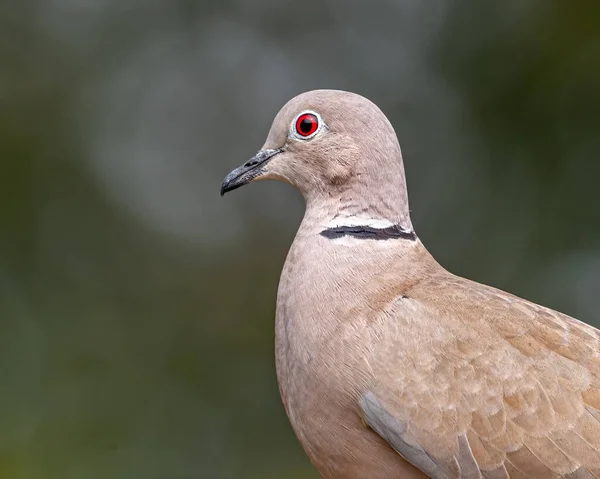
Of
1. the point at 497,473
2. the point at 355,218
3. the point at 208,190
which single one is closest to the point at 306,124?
the point at 355,218

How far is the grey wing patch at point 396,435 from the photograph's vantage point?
2293 mm

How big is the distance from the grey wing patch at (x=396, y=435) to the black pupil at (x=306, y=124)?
35.9 inches

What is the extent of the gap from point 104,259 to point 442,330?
4683 mm

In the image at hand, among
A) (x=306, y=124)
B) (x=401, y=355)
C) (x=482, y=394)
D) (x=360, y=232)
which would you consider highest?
(x=306, y=124)

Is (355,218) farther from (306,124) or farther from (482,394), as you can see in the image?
(482,394)

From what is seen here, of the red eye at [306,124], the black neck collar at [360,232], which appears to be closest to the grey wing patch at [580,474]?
the black neck collar at [360,232]

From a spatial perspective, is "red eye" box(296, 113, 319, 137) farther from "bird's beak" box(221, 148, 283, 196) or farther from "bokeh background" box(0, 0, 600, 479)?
"bokeh background" box(0, 0, 600, 479)

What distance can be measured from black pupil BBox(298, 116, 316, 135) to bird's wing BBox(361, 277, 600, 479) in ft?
2.23

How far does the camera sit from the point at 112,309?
652 centimetres

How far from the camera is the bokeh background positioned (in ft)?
20.4

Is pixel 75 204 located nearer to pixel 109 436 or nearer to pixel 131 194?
pixel 131 194

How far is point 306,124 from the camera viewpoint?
110 inches

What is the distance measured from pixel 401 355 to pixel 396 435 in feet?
0.70

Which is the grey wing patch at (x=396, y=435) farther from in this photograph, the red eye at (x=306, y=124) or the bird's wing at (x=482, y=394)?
the red eye at (x=306, y=124)
